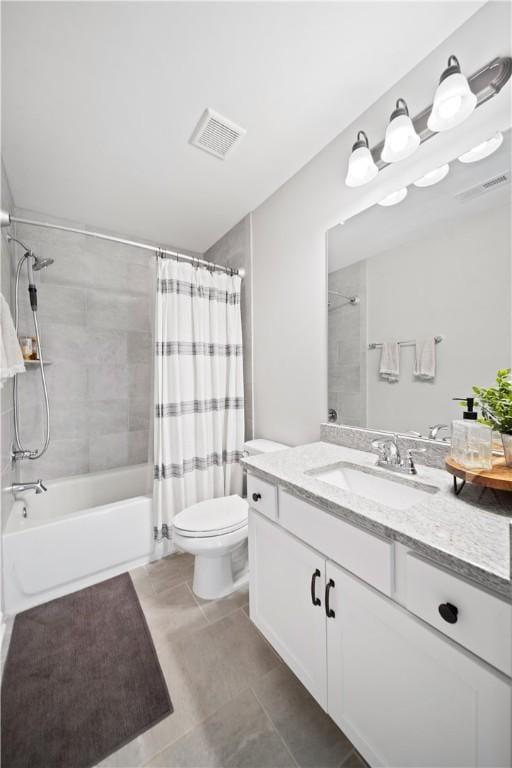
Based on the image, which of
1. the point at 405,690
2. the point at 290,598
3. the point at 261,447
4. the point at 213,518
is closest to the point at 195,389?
the point at 261,447

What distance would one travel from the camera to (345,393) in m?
1.51

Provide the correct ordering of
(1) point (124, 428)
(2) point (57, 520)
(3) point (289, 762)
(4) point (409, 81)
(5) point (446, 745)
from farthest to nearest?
(1) point (124, 428) < (2) point (57, 520) < (4) point (409, 81) < (3) point (289, 762) < (5) point (446, 745)

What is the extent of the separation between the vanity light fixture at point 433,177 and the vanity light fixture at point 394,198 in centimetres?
6

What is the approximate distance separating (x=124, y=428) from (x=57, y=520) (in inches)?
36.8

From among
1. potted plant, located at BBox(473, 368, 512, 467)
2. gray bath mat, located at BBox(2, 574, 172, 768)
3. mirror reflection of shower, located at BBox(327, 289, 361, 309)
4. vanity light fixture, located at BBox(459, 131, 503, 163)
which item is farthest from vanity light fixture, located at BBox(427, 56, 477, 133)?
gray bath mat, located at BBox(2, 574, 172, 768)

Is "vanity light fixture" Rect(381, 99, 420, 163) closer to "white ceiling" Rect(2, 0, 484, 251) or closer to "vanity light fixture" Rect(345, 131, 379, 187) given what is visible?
"vanity light fixture" Rect(345, 131, 379, 187)

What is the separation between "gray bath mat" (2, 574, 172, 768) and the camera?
3.19 ft

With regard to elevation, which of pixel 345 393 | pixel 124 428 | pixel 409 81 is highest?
pixel 409 81

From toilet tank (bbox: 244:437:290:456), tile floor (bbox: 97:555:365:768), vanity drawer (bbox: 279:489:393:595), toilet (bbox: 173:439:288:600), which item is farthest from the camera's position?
toilet tank (bbox: 244:437:290:456)

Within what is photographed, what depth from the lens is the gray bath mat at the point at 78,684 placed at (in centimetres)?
97

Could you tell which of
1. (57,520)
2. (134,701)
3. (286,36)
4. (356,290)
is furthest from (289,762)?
(286,36)

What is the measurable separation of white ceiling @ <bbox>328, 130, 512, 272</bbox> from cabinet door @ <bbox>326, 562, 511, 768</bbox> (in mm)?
1272

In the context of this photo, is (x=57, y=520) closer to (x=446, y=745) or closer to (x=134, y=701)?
(x=134, y=701)

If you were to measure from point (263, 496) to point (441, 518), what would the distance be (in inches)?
24.6
